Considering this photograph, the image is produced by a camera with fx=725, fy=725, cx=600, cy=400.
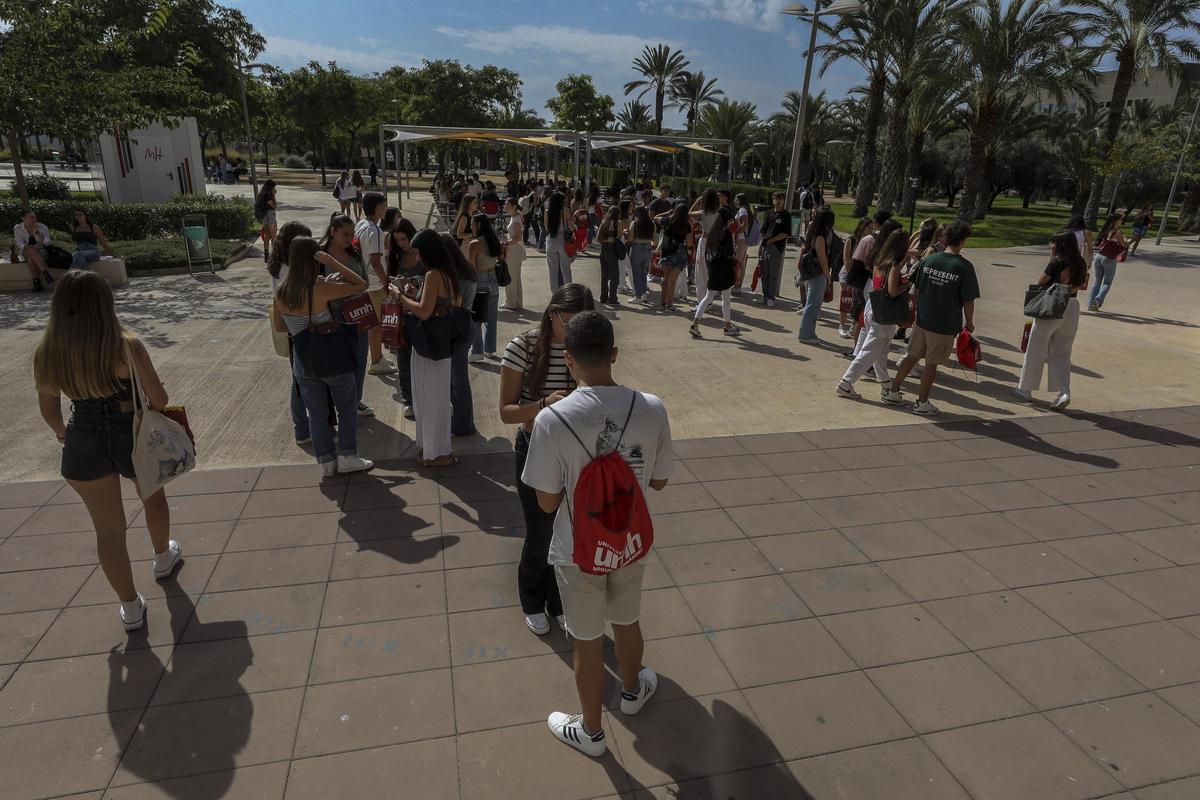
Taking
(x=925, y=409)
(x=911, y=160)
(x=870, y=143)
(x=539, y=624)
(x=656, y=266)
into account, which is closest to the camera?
(x=539, y=624)

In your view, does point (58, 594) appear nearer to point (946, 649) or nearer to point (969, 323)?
point (946, 649)

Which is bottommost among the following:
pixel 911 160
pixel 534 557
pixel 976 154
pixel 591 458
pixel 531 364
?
pixel 534 557

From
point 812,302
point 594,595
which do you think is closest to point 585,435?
point 594,595

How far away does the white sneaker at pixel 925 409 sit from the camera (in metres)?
6.76

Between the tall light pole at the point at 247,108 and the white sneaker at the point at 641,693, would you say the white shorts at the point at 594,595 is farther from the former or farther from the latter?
the tall light pole at the point at 247,108

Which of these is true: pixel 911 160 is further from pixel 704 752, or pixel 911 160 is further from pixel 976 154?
pixel 704 752

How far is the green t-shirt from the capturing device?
6.25 m

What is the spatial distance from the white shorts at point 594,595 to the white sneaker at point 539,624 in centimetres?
88

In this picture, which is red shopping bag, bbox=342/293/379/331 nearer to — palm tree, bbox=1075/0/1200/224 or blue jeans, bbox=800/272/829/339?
blue jeans, bbox=800/272/829/339

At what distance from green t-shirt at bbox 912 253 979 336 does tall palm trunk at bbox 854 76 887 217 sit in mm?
21144

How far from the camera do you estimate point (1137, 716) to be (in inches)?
123

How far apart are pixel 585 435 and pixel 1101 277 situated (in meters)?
12.4

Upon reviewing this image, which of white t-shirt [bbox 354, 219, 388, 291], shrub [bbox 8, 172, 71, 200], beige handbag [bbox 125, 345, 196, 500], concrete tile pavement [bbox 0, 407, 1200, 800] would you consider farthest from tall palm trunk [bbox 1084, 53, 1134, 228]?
shrub [bbox 8, 172, 71, 200]

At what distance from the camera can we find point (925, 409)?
6.76 m
